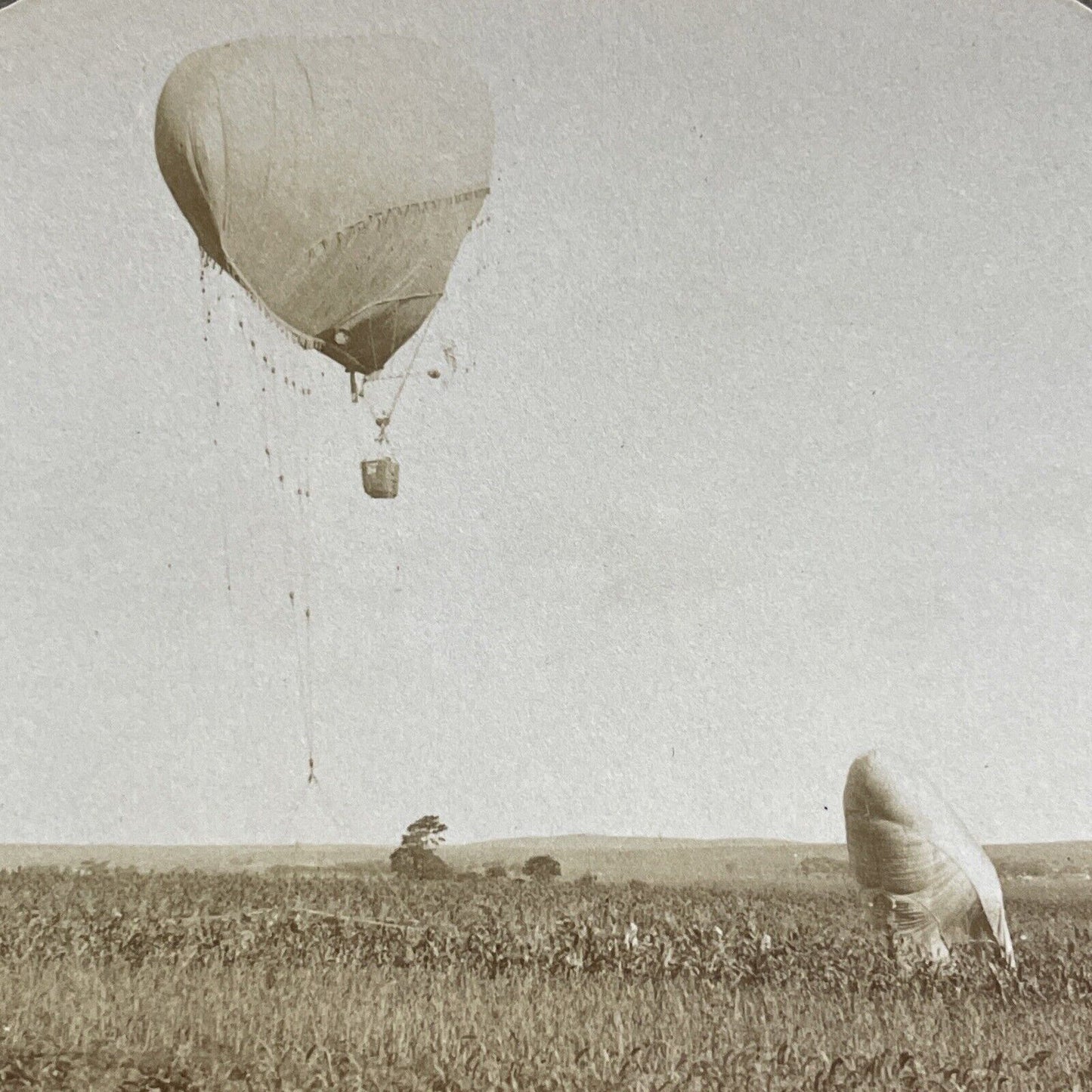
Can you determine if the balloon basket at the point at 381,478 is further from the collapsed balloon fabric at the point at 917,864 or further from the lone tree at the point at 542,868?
the lone tree at the point at 542,868

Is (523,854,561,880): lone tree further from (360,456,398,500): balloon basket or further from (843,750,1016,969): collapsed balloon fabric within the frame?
(360,456,398,500): balloon basket

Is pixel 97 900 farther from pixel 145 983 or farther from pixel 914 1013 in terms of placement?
pixel 914 1013

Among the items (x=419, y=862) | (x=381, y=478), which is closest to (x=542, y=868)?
(x=419, y=862)

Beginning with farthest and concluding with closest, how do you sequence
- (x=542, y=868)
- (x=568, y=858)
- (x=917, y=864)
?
(x=568, y=858)
(x=542, y=868)
(x=917, y=864)

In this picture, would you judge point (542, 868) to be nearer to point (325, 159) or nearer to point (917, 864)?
point (917, 864)

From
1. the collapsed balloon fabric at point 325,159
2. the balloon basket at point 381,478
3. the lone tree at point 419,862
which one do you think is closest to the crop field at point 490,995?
the lone tree at point 419,862

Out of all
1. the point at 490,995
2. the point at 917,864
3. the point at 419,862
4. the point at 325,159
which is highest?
the point at 325,159

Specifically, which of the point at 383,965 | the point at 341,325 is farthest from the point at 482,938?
the point at 341,325

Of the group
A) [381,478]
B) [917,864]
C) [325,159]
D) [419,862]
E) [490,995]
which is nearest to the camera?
[325,159]
